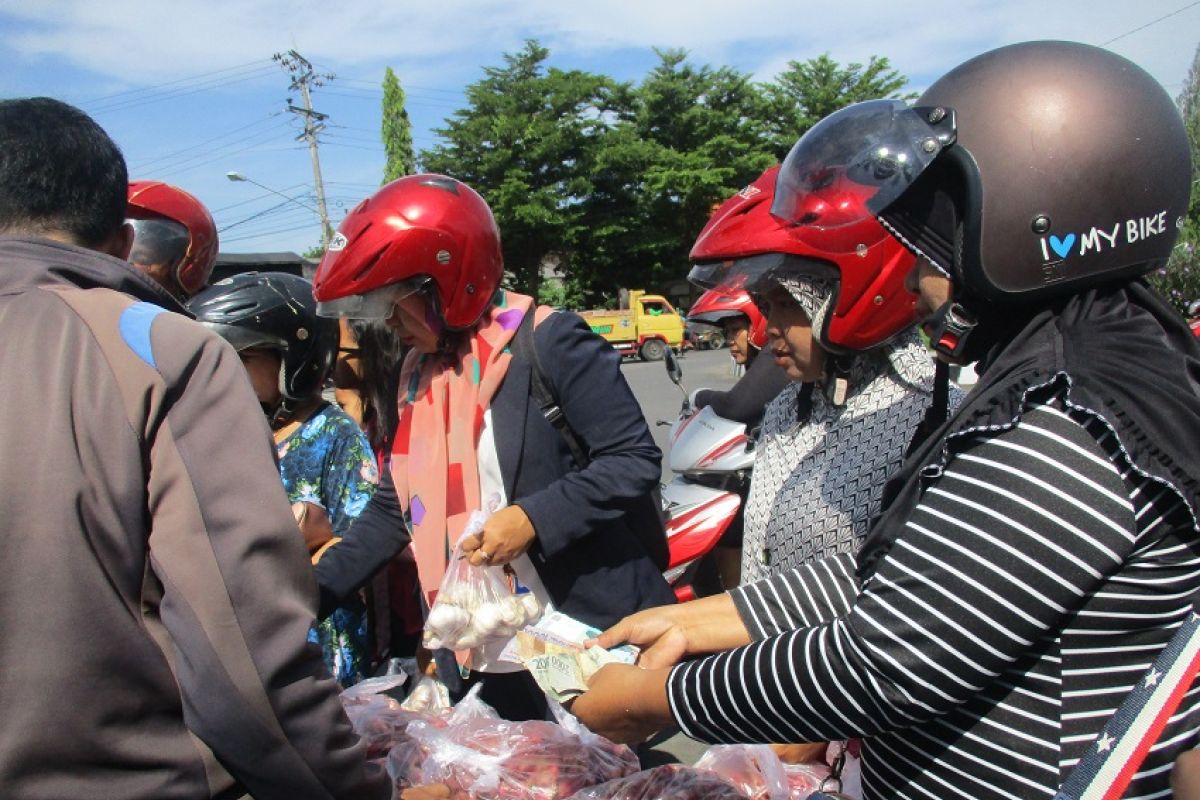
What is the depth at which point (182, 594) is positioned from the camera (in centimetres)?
105

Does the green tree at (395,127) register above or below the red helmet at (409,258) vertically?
above

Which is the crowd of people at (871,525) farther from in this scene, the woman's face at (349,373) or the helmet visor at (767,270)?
the woman's face at (349,373)

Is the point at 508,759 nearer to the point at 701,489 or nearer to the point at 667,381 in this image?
the point at 701,489

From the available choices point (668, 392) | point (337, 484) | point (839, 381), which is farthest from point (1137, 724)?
point (668, 392)

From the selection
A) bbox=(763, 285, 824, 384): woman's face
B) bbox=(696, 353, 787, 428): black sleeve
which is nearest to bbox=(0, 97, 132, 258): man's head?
bbox=(763, 285, 824, 384): woman's face

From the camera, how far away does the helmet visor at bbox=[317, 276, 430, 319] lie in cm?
205

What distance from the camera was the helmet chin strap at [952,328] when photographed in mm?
1107

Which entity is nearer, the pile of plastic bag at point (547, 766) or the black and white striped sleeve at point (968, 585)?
the black and white striped sleeve at point (968, 585)

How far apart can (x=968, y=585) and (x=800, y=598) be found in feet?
1.94

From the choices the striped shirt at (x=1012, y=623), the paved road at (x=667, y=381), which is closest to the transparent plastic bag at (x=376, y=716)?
the striped shirt at (x=1012, y=623)

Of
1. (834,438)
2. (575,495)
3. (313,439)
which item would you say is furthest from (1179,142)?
(313,439)

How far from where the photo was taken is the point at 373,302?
207cm

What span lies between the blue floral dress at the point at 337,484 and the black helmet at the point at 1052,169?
1.77 meters

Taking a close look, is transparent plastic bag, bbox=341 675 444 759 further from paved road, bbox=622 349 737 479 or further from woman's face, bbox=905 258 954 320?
paved road, bbox=622 349 737 479
